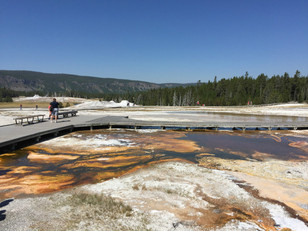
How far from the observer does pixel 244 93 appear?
9694 cm

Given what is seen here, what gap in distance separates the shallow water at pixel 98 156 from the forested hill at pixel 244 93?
73.8 meters

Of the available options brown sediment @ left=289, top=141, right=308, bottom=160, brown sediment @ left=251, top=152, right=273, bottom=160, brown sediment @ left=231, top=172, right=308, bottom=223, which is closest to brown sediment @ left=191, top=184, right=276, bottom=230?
brown sediment @ left=231, top=172, right=308, bottom=223

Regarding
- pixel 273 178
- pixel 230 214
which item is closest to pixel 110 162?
pixel 230 214

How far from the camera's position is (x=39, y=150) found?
11.7 meters

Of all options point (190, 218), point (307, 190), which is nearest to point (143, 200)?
point (190, 218)

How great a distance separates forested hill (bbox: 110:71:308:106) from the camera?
82506 mm

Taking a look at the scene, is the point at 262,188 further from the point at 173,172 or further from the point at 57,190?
the point at 57,190

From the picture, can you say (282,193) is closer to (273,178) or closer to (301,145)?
(273,178)

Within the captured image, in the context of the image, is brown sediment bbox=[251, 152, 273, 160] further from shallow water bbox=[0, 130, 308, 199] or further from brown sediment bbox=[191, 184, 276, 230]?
brown sediment bbox=[191, 184, 276, 230]

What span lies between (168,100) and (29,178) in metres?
97.9

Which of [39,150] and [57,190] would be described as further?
[39,150]

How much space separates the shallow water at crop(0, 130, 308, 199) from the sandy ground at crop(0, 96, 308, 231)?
1.01 meters

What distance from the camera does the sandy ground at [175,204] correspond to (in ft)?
16.4

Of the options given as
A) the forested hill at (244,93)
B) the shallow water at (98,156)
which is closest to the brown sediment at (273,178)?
the shallow water at (98,156)
